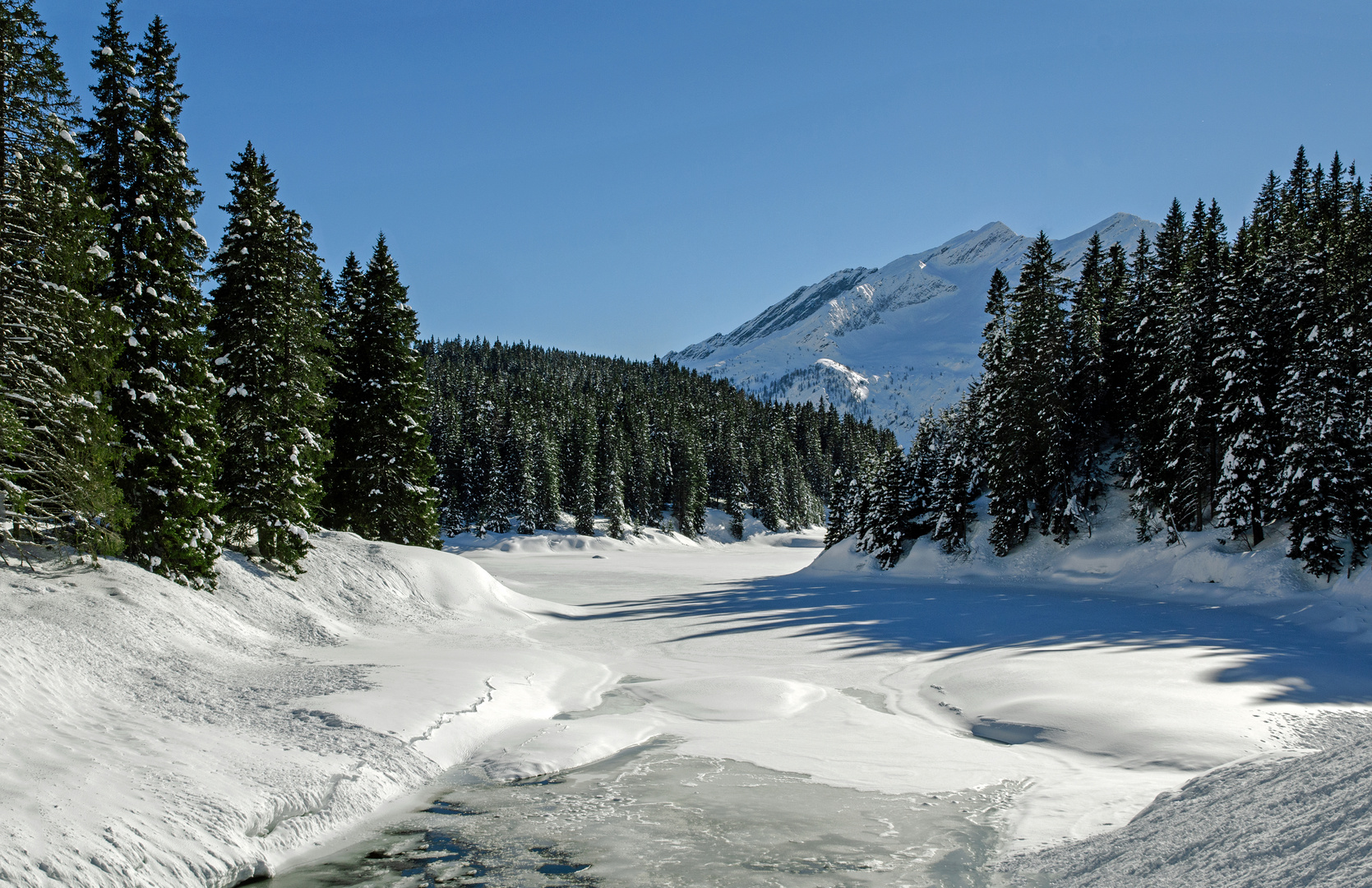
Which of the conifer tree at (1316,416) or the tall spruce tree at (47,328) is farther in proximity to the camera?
the conifer tree at (1316,416)

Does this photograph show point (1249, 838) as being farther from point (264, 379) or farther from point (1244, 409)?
point (1244, 409)

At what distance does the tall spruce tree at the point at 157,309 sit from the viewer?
709 inches

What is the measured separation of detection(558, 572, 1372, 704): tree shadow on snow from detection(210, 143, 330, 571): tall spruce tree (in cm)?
1114

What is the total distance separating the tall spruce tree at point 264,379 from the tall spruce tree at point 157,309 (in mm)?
2368

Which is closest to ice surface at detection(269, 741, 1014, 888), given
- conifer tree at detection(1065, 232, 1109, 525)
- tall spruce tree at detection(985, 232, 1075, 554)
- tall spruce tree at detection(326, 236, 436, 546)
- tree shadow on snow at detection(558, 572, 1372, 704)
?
tree shadow on snow at detection(558, 572, 1372, 704)

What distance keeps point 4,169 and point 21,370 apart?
420 centimetres

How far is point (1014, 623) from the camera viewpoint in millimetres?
26969

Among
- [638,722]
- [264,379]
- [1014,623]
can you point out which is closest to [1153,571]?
[1014,623]

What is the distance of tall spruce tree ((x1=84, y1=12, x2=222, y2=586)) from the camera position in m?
18.0

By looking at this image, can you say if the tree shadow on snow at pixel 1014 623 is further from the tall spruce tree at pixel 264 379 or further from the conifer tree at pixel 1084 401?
the tall spruce tree at pixel 264 379

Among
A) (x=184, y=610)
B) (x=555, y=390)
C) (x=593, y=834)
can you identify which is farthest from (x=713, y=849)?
(x=555, y=390)

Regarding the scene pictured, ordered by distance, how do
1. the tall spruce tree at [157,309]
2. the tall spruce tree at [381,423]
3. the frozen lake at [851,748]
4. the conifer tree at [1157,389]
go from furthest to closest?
the conifer tree at [1157,389] → the tall spruce tree at [381,423] → the tall spruce tree at [157,309] → the frozen lake at [851,748]

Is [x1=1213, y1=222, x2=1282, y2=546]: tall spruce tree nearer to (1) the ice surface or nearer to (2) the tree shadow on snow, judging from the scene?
(2) the tree shadow on snow

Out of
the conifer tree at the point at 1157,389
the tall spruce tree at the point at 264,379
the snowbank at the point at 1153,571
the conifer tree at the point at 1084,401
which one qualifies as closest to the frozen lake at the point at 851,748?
the snowbank at the point at 1153,571
